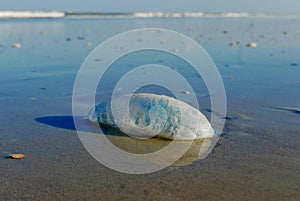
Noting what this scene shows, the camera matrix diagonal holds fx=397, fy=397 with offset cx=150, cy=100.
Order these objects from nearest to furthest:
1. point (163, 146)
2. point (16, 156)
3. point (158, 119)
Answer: point (16, 156) → point (163, 146) → point (158, 119)

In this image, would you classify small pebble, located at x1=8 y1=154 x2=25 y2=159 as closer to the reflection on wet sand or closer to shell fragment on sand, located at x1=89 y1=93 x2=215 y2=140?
the reflection on wet sand

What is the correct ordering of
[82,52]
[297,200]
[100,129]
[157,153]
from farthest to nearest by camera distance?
[82,52]
[100,129]
[157,153]
[297,200]

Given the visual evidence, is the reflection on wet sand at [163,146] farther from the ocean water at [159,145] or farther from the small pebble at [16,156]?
the small pebble at [16,156]

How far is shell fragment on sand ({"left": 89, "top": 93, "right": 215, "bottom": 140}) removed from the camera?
149 inches

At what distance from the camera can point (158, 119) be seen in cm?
386

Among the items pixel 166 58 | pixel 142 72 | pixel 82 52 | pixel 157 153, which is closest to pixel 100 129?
pixel 157 153

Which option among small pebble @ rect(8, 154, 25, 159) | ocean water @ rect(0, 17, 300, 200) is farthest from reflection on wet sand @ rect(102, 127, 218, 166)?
small pebble @ rect(8, 154, 25, 159)

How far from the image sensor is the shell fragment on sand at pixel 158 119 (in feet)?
12.5

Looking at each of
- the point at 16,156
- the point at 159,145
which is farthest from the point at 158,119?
the point at 16,156

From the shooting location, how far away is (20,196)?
2.62 m

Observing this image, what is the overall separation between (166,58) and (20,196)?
23.7ft

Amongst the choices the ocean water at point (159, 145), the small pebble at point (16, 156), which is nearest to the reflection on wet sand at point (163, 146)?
the ocean water at point (159, 145)

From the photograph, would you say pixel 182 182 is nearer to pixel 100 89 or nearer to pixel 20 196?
pixel 20 196

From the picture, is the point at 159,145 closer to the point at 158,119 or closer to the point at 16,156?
the point at 158,119
